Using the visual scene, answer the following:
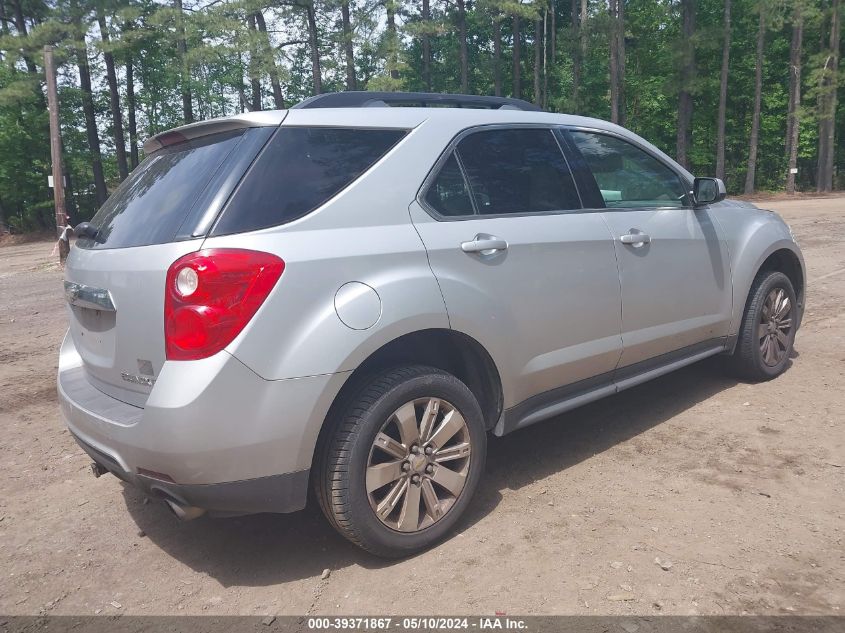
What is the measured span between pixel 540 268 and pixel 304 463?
1470mm

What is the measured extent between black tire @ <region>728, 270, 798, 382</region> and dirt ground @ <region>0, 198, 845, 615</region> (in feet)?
0.96

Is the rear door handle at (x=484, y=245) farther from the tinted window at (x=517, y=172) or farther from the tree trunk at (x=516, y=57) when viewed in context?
the tree trunk at (x=516, y=57)

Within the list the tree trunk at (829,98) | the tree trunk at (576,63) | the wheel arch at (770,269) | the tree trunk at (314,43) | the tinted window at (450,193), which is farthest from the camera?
the tree trunk at (576,63)

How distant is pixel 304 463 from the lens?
245 centimetres

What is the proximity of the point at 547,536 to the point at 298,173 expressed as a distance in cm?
189

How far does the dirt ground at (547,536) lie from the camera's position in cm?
248

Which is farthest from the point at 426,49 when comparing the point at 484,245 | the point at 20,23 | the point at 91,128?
the point at 484,245

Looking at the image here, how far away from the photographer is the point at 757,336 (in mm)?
4609

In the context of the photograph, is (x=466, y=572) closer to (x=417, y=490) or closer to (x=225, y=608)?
(x=417, y=490)

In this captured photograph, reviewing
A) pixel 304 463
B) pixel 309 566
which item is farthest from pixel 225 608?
pixel 304 463

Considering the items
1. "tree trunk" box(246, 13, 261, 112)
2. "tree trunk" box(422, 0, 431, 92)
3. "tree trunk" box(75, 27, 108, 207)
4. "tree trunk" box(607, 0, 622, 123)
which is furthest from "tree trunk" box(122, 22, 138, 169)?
"tree trunk" box(607, 0, 622, 123)

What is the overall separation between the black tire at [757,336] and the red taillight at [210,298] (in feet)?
11.8

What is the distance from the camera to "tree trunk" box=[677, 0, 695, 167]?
31.6m

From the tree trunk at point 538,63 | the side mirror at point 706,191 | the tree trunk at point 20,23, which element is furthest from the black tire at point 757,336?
the tree trunk at point 538,63
